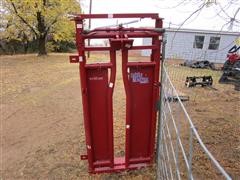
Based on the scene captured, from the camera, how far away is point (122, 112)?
6.45 m

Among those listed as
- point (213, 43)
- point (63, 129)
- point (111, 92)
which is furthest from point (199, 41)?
point (111, 92)

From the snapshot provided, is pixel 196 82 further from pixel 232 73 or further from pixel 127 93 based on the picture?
pixel 127 93

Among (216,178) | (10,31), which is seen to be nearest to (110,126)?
(216,178)

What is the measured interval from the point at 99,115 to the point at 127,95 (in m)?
0.45

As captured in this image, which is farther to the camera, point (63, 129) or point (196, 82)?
point (196, 82)

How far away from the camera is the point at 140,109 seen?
387cm

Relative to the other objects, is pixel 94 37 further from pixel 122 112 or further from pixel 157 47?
pixel 122 112

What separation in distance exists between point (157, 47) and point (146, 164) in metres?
1.62

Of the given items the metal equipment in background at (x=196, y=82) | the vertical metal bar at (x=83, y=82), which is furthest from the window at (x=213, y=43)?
the vertical metal bar at (x=83, y=82)

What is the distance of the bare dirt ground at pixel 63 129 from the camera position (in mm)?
4094

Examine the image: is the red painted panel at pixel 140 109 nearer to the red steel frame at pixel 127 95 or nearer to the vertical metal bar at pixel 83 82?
the red steel frame at pixel 127 95

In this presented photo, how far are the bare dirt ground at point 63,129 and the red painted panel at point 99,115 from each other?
0.94 ft

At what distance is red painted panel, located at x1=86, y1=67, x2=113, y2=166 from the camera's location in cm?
361

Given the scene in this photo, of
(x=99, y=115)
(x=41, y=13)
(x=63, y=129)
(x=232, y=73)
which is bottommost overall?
(x=232, y=73)
